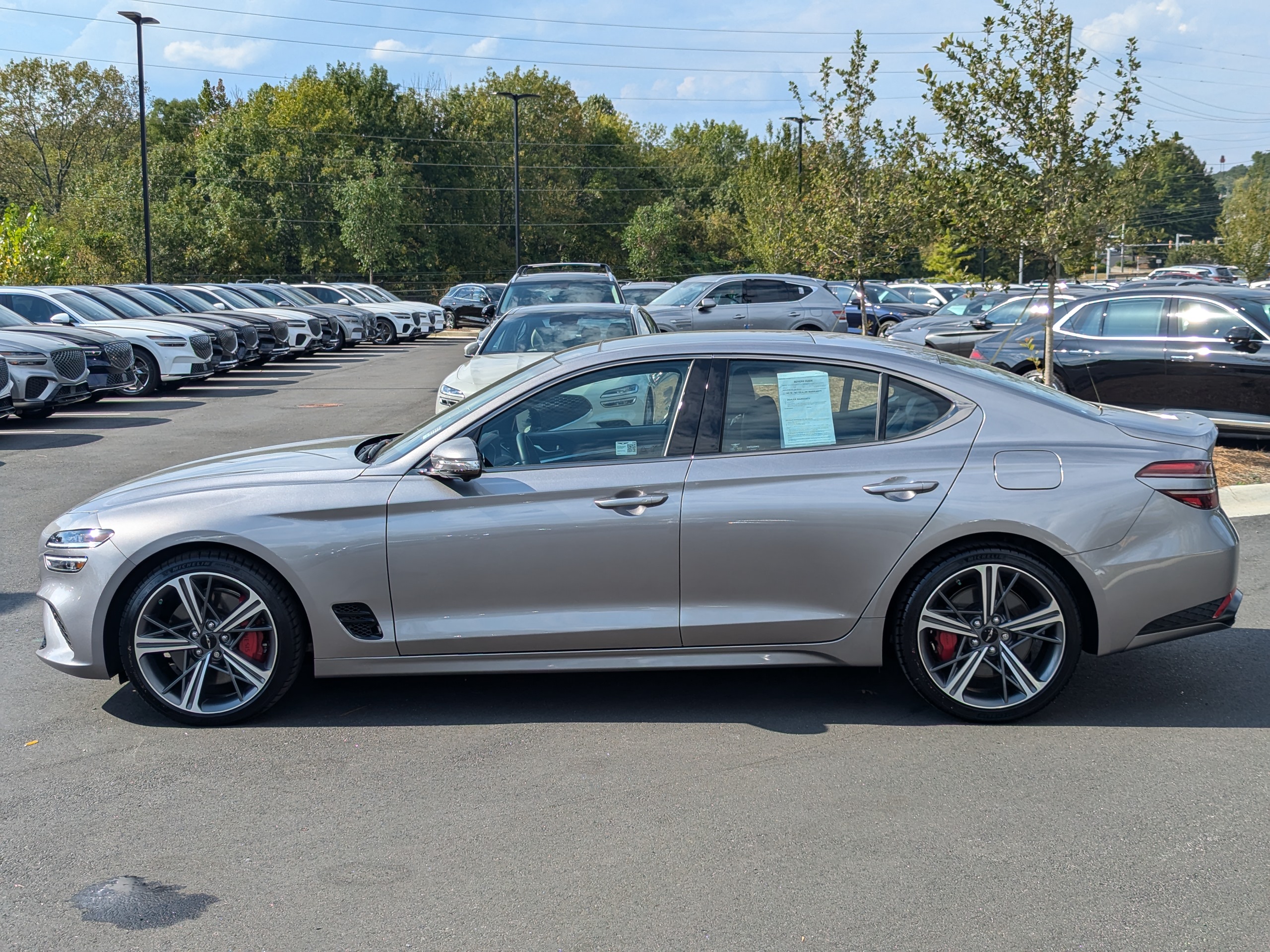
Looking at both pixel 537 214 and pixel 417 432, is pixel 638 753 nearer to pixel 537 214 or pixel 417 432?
pixel 417 432

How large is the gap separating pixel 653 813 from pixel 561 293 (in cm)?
1126

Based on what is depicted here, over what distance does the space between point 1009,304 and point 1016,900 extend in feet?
52.9

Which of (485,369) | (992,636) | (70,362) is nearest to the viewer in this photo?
(992,636)

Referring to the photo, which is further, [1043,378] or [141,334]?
[141,334]

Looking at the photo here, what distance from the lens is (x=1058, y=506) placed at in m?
4.62

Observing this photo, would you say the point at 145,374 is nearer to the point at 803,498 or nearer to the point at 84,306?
the point at 84,306

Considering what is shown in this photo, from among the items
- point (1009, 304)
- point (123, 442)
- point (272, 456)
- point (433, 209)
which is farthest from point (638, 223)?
point (272, 456)

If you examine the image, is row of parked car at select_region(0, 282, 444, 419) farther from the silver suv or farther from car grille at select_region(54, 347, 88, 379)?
the silver suv

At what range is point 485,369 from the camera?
10711 millimetres

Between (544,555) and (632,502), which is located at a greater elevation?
(632,502)

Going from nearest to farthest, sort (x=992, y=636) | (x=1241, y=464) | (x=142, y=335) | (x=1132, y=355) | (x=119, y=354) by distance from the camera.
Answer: (x=992, y=636) < (x=1241, y=464) < (x=1132, y=355) < (x=119, y=354) < (x=142, y=335)

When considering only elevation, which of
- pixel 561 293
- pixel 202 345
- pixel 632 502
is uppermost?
pixel 561 293

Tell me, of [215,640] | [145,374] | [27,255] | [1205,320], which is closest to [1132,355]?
[1205,320]

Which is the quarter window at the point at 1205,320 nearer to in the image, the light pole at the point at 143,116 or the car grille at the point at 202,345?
the car grille at the point at 202,345
